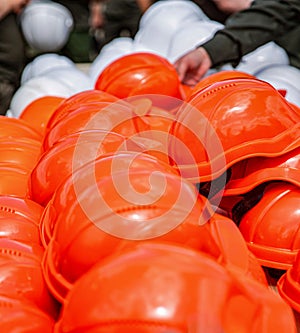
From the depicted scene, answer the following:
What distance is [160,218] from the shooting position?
715 millimetres

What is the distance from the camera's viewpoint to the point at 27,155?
1.27 m

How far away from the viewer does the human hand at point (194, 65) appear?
1.81m

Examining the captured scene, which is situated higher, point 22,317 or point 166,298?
point 166,298

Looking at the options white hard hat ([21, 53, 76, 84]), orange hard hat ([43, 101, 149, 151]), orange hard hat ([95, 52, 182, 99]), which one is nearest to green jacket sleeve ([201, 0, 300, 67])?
orange hard hat ([95, 52, 182, 99])

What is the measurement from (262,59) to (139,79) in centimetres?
69

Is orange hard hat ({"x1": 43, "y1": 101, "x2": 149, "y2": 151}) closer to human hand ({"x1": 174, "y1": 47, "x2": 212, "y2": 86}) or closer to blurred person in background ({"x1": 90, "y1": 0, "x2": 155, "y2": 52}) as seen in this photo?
human hand ({"x1": 174, "y1": 47, "x2": 212, "y2": 86})

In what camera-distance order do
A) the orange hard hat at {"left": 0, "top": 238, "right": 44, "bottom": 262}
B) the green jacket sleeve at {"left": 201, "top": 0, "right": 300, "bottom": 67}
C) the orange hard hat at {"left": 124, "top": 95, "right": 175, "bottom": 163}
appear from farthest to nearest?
1. the green jacket sleeve at {"left": 201, "top": 0, "right": 300, "bottom": 67}
2. the orange hard hat at {"left": 124, "top": 95, "right": 175, "bottom": 163}
3. the orange hard hat at {"left": 0, "top": 238, "right": 44, "bottom": 262}

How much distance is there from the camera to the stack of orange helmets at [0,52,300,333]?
0.58 m

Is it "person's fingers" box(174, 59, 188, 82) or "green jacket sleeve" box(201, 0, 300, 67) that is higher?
"green jacket sleeve" box(201, 0, 300, 67)

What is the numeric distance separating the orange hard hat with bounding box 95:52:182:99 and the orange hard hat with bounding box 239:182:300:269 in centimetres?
58

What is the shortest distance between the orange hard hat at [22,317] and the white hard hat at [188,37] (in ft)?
4.57

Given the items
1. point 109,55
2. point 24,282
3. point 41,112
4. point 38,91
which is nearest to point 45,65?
point 109,55

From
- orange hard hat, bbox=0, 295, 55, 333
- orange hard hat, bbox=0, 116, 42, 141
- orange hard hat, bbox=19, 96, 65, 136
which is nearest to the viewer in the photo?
orange hard hat, bbox=0, 295, 55, 333

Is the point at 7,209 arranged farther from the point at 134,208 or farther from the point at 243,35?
the point at 243,35
